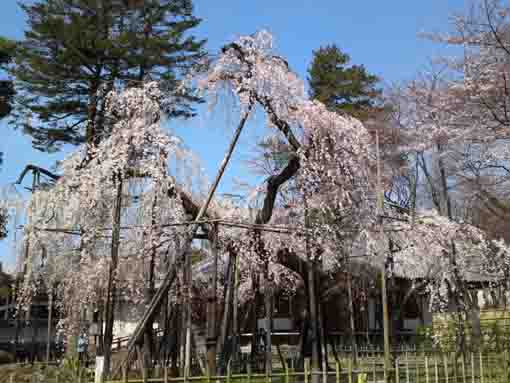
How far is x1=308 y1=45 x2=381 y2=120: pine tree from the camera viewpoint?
25031mm

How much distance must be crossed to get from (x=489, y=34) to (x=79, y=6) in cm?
1368

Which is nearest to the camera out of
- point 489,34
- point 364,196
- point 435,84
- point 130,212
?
point 130,212

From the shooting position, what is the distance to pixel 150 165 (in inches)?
377

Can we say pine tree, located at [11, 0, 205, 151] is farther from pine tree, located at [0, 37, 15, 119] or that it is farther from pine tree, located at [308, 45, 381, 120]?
pine tree, located at [308, 45, 381, 120]

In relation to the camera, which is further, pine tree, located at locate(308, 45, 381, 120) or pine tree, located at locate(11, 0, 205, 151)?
pine tree, located at locate(308, 45, 381, 120)

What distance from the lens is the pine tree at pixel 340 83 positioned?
25031mm

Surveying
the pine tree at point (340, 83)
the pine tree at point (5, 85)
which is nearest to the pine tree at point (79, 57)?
the pine tree at point (5, 85)

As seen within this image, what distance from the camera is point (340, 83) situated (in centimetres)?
2559

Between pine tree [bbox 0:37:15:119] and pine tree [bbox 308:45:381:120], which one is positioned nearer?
pine tree [bbox 0:37:15:119]

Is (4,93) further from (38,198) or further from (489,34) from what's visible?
(489,34)

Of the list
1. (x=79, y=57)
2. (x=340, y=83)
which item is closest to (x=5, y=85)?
(x=79, y=57)

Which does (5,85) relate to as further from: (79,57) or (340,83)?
(340,83)

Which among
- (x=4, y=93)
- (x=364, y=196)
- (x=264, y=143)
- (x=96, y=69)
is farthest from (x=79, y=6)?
(x=364, y=196)

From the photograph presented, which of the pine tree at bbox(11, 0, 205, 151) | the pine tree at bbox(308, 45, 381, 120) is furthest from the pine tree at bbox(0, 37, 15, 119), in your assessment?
the pine tree at bbox(308, 45, 381, 120)
